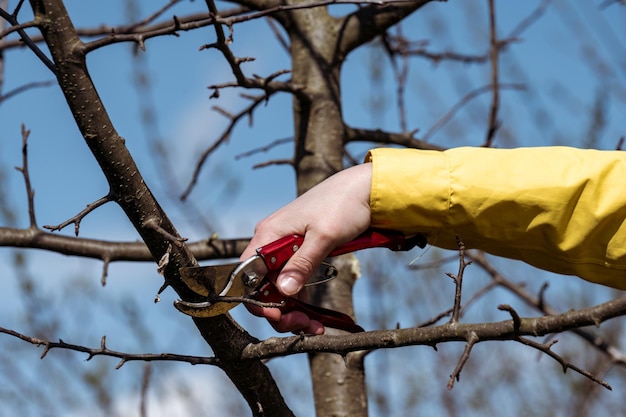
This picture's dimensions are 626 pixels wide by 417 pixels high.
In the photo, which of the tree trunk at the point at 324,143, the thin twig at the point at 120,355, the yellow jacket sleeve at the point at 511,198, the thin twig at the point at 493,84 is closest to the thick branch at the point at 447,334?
the thin twig at the point at 120,355

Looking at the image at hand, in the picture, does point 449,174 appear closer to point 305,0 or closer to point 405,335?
point 405,335

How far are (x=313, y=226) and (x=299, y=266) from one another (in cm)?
7

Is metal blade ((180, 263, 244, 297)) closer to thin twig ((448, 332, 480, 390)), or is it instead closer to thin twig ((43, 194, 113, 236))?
thin twig ((43, 194, 113, 236))

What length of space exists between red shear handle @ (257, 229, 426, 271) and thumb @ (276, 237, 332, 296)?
0.03 m

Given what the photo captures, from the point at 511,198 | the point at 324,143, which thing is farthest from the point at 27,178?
the point at 511,198

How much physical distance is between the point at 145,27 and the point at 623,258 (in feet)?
5.41

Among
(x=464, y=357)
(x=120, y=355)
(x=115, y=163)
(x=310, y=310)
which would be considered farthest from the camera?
(x=310, y=310)

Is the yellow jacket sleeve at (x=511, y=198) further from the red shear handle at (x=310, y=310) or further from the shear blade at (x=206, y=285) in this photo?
the shear blade at (x=206, y=285)

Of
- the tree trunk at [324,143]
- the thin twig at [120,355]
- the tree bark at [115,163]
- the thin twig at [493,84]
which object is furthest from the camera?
the thin twig at [493,84]

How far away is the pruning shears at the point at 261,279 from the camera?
1.18 m

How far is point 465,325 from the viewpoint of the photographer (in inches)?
42.4

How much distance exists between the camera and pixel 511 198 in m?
1.36

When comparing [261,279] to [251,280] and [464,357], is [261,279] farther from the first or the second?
[464,357]

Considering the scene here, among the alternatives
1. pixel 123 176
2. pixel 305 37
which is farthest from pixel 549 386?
pixel 123 176
